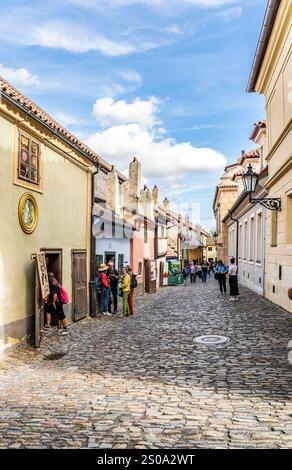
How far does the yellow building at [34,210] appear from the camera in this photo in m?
8.07

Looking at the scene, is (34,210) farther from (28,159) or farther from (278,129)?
(278,129)

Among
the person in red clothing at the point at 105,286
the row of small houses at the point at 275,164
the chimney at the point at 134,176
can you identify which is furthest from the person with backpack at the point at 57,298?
the chimney at the point at 134,176

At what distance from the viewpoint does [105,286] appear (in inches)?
520

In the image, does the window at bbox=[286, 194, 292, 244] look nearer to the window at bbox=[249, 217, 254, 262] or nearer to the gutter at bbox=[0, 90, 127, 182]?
the gutter at bbox=[0, 90, 127, 182]

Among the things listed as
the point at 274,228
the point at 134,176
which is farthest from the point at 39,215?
the point at 134,176

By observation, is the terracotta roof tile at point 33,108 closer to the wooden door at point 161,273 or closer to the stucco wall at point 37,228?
the stucco wall at point 37,228

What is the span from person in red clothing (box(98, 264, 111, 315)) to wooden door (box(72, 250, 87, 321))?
2.25 feet

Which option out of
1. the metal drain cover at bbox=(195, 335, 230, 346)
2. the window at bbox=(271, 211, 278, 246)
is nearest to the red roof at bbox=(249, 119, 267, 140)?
the window at bbox=(271, 211, 278, 246)

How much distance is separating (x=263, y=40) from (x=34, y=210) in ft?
28.9

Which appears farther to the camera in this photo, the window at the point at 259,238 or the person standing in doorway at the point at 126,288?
the window at the point at 259,238

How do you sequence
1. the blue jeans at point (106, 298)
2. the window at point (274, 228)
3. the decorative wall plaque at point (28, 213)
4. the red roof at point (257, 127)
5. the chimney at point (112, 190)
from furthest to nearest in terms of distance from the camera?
the chimney at point (112, 190)
the red roof at point (257, 127)
the window at point (274, 228)
the blue jeans at point (106, 298)
the decorative wall plaque at point (28, 213)

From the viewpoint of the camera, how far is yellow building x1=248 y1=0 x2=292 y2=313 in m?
11.2

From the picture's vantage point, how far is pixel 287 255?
1163 cm
